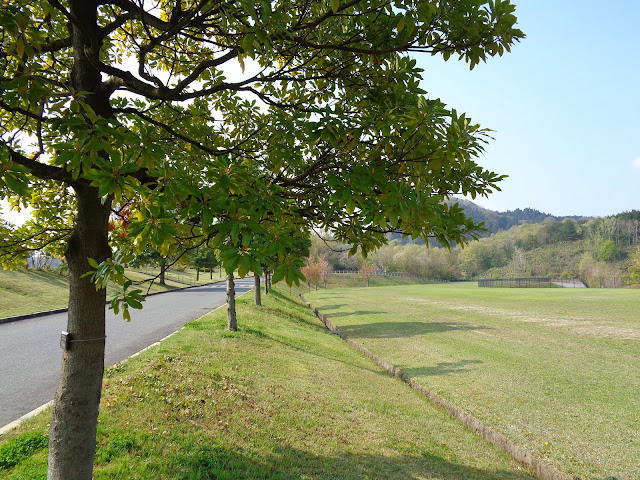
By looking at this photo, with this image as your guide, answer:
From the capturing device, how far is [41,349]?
10.6 m

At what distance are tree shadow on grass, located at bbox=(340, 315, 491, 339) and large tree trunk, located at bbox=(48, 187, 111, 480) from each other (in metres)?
17.8

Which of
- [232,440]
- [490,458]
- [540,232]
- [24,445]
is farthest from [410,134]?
[540,232]

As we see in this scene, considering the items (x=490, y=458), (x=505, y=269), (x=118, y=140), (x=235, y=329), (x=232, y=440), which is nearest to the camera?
(x=118, y=140)

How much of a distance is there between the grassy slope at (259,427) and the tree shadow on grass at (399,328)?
969 centimetres

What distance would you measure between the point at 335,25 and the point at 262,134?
165 centimetres

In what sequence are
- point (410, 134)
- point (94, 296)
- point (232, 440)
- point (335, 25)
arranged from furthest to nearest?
point (232, 440) < point (335, 25) < point (94, 296) < point (410, 134)

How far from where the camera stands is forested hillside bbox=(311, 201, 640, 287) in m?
109

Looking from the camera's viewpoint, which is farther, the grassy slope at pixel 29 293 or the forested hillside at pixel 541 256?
the forested hillside at pixel 541 256

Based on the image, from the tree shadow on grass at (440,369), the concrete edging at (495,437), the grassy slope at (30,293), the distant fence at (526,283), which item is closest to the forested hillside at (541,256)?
the distant fence at (526,283)

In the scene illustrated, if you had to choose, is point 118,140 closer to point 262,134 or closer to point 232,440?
point 262,134

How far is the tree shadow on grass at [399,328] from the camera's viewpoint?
2109 cm

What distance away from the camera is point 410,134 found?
278 centimetres

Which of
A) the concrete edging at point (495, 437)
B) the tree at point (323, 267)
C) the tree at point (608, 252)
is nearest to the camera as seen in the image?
the concrete edging at point (495, 437)

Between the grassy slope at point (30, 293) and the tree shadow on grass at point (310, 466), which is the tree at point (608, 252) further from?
the tree shadow on grass at point (310, 466)
